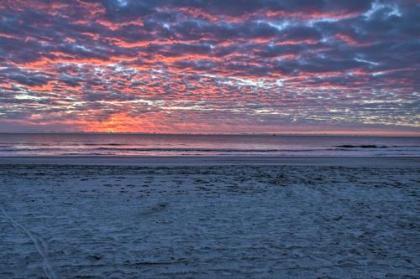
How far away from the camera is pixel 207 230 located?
8094 mm

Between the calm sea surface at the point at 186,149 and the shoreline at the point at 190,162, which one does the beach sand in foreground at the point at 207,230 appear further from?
the calm sea surface at the point at 186,149

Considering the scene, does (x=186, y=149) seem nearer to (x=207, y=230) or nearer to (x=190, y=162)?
(x=190, y=162)

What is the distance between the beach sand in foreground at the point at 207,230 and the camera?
594 centimetres

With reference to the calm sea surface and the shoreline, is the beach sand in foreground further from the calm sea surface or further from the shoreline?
the calm sea surface

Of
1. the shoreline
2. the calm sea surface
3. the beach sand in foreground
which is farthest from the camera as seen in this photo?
the calm sea surface

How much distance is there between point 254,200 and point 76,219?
533cm

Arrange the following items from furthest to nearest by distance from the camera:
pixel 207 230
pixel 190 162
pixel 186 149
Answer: pixel 186 149 < pixel 190 162 < pixel 207 230

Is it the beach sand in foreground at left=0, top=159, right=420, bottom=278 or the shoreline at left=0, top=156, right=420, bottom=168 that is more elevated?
the shoreline at left=0, top=156, right=420, bottom=168

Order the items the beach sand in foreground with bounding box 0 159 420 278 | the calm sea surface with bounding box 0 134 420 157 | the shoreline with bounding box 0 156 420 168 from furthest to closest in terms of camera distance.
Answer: the calm sea surface with bounding box 0 134 420 157
the shoreline with bounding box 0 156 420 168
the beach sand in foreground with bounding box 0 159 420 278

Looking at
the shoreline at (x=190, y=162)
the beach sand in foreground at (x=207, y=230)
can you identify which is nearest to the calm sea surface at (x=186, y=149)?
the shoreline at (x=190, y=162)

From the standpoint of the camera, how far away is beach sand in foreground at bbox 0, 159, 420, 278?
19.5 ft

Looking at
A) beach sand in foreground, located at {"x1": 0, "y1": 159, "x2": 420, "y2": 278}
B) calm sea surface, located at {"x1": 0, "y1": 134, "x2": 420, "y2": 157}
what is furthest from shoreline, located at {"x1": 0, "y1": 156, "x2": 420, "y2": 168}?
beach sand in foreground, located at {"x1": 0, "y1": 159, "x2": 420, "y2": 278}

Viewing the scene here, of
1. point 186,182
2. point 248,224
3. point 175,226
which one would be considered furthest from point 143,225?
point 186,182

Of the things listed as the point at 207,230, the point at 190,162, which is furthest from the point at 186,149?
the point at 207,230
